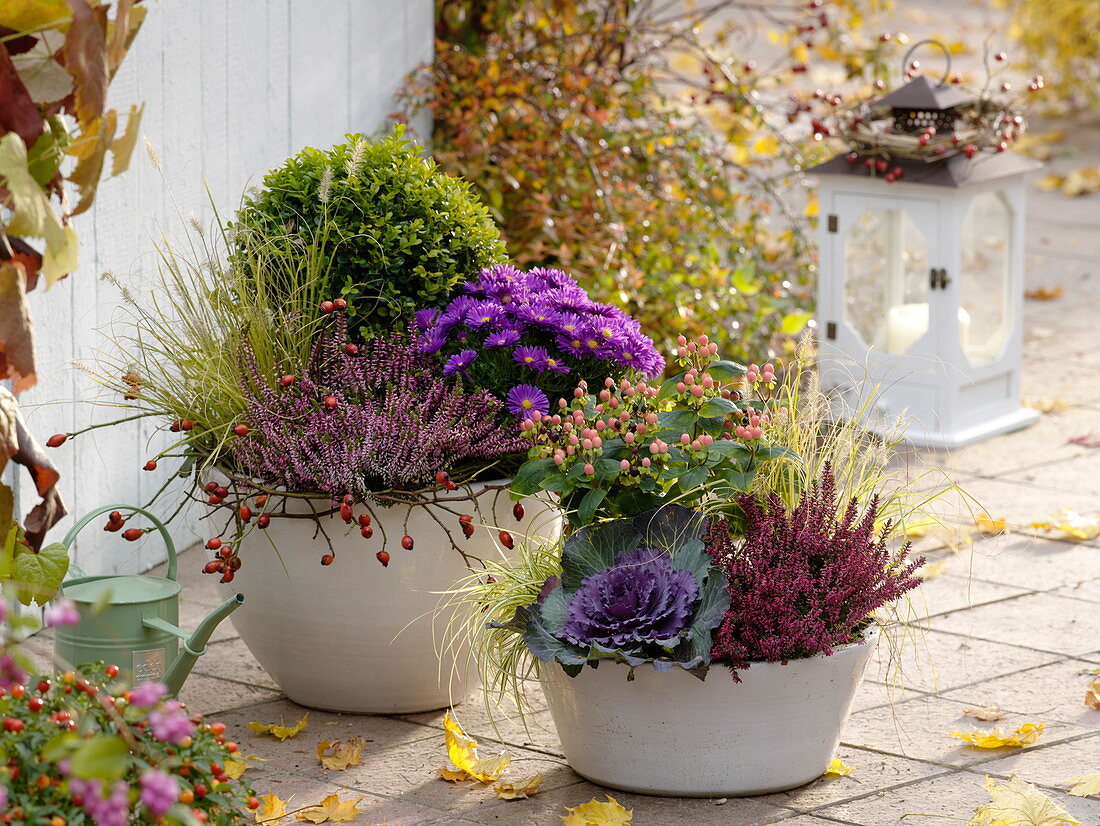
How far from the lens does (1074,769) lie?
2.72 metres

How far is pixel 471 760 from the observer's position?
8.96 ft

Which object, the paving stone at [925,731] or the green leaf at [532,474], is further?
the paving stone at [925,731]

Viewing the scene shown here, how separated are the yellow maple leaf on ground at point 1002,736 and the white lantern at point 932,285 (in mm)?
1822

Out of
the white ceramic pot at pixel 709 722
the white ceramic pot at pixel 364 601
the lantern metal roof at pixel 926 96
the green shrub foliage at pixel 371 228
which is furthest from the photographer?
the lantern metal roof at pixel 926 96

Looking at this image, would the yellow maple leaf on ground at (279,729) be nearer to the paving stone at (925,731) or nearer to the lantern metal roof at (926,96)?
the paving stone at (925,731)

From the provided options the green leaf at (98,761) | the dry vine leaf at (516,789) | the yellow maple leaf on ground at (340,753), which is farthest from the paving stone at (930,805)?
the green leaf at (98,761)

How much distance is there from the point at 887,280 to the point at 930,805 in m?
2.59

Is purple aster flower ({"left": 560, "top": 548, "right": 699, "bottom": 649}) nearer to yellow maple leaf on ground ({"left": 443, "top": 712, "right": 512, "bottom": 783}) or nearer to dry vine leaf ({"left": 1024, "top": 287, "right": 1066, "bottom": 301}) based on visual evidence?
yellow maple leaf on ground ({"left": 443, "top": 712, "right": 512, "bottom": 783})

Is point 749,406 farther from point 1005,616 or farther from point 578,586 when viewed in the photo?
point 1005,616

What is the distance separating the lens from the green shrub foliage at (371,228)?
9.73 ft

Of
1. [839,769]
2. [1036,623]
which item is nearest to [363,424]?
[839,769]

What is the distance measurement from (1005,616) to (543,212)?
6.55 ft

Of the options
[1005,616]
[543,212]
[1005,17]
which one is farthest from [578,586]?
[1005,17]

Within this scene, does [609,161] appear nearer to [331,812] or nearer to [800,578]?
[800,578]
